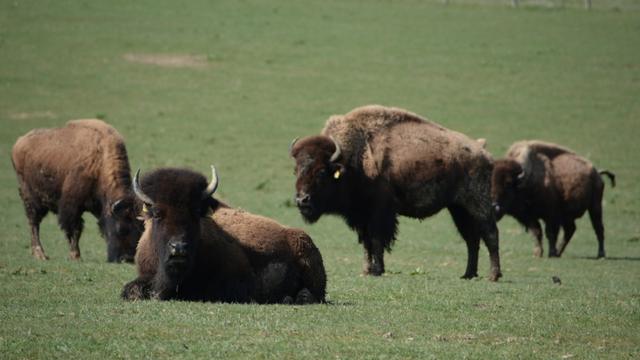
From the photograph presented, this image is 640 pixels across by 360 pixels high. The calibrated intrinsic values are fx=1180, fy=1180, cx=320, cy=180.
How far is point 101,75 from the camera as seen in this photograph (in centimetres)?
4766

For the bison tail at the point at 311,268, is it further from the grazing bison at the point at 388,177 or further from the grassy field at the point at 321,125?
the grazing bison at the point at 388,177

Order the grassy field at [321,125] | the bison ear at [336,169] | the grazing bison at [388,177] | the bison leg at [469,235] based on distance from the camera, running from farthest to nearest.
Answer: the bison leg at [469,235] → the grazing bison at [388,177] → the bison ear at [336,169] → the grassy field at [321,125]

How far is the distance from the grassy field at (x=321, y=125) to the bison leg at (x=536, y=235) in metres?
0.32

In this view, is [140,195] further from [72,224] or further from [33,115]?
[33,115]

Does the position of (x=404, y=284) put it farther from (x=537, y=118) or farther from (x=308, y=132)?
(x=537, y=118)

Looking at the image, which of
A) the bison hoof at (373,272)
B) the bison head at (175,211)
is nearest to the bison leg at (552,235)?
the bison hoof at (373,272)

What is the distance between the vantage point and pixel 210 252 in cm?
1261

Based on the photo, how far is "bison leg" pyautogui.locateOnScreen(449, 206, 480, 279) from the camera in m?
19.8

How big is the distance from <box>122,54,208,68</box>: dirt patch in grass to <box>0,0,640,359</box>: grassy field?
5.4 inches

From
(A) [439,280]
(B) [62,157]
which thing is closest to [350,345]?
(A) [439,280]

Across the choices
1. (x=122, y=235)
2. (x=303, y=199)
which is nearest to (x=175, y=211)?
(x=303, y=199)

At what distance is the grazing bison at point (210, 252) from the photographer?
480 inches

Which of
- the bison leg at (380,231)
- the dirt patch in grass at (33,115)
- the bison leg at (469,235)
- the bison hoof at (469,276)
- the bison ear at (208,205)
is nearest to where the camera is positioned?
the bison ear at (208,205)

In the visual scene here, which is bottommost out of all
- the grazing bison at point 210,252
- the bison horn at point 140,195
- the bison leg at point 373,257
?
the bison leg at point 373,257
